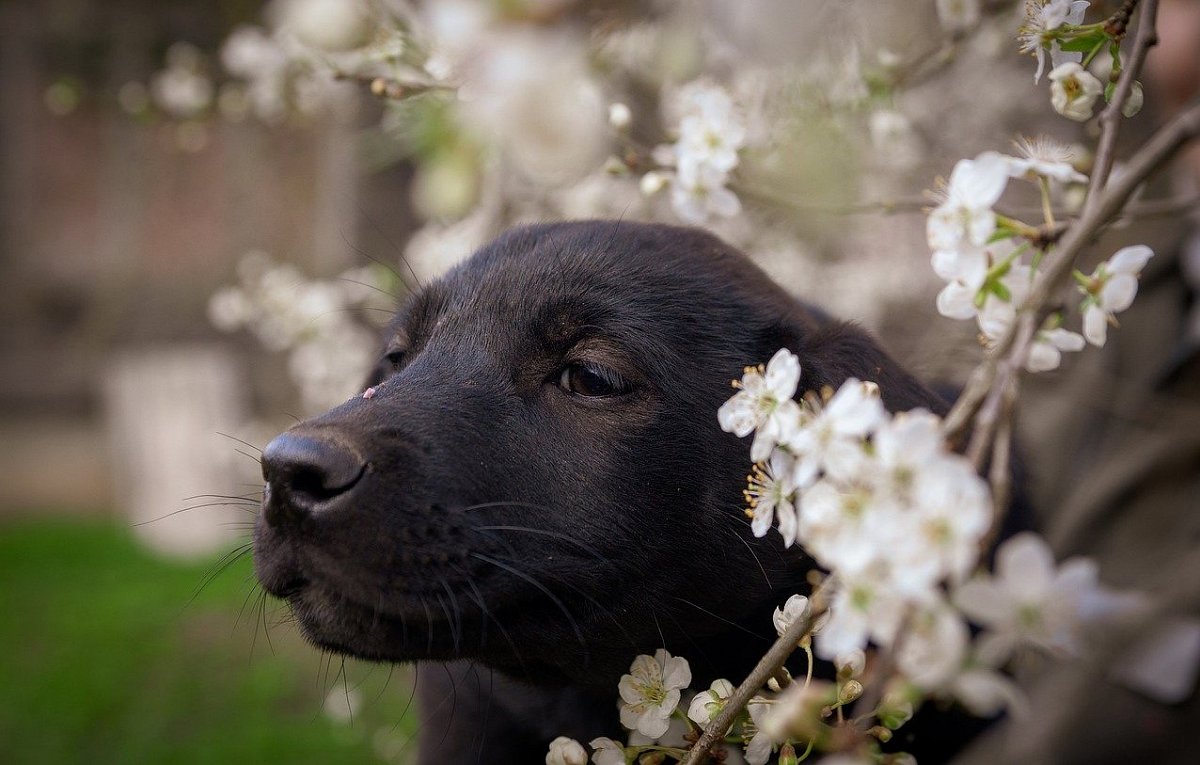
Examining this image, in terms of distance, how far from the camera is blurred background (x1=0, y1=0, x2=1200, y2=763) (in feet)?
7.88

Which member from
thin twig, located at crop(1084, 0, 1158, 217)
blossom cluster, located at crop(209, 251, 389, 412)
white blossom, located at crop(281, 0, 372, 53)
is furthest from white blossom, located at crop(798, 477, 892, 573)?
blossom cluster, located at crop(209, 251, 389, 412)

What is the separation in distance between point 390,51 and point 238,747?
2.79 m

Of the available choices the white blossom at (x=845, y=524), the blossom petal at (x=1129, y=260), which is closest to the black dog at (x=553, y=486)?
the blossom petal at (x=1129, y=260)

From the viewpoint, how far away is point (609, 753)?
153 centimetres

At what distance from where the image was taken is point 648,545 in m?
1.90

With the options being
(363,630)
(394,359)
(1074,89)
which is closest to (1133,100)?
(1074,89)

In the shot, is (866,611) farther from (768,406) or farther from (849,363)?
(849,363)

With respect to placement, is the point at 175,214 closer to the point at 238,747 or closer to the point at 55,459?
the point at 55,459

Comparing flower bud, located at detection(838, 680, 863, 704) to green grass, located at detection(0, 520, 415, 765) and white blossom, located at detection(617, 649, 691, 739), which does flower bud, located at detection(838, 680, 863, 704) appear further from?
green grass, located at detection(0, 520, 415, 765)

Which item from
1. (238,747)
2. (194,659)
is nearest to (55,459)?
(194,659)

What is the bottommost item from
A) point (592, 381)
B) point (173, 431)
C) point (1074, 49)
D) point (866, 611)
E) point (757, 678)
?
point (173, 431)

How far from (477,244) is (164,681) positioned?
272 centimetres

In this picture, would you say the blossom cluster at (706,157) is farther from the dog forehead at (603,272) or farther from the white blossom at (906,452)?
the white blossom at (906,452)

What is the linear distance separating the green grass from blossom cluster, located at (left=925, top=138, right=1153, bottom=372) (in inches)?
81.3
